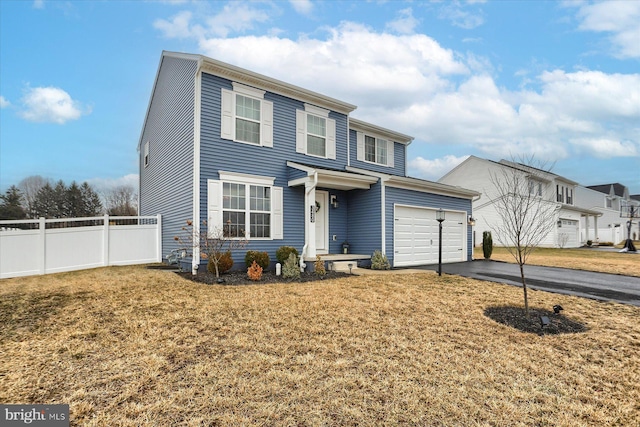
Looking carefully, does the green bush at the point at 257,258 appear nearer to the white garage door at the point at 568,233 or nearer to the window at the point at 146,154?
the window at the point at 146,154

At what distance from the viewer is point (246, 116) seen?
11.0 meters

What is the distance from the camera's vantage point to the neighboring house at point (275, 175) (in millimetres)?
10234

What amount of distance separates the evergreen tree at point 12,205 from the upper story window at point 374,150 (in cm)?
2988

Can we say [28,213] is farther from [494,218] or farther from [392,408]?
[494,218]

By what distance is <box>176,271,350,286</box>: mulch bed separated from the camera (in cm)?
862

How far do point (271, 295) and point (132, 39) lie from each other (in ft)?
35.4

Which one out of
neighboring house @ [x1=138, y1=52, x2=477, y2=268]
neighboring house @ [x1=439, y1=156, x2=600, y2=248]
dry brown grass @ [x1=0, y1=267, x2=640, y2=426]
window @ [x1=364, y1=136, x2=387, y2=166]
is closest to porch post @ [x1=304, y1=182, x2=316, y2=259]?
neighboring house @ [x1=138, y1=52, x2=477, y2=268]

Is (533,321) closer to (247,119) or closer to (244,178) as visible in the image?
(244,178)

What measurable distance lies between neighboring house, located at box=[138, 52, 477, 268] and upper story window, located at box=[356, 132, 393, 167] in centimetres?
9

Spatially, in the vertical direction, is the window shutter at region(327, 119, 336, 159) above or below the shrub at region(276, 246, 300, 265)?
above

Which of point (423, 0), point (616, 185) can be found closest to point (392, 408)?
point (423, 0)

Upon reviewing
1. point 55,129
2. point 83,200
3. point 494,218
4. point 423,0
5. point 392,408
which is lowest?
point 392,408

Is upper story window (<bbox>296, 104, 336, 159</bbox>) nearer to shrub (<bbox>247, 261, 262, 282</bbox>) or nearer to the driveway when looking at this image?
shrub (<bbox>247, 261, 262, 282</bbox>)

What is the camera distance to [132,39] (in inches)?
462
